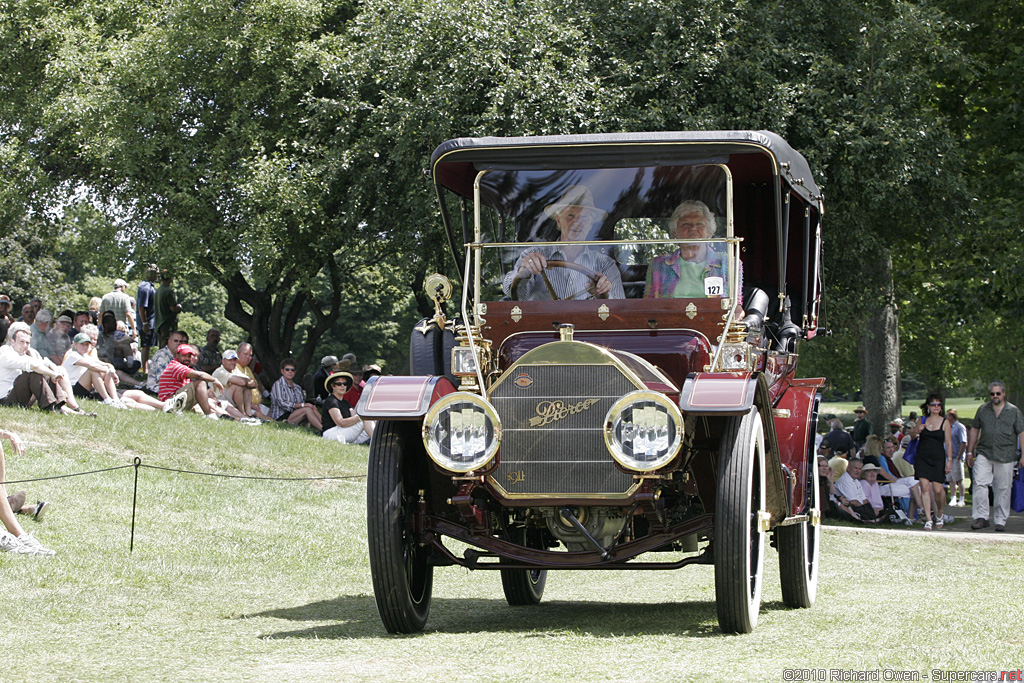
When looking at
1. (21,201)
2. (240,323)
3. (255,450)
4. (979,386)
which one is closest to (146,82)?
(21,201)

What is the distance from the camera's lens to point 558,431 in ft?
22.5

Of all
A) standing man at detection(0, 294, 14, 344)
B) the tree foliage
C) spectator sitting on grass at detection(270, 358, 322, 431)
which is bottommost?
spectator sitting on grass at detection(270, 358, 322, 431)

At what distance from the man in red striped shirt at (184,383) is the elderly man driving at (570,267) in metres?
10.9

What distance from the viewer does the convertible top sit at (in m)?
7.59

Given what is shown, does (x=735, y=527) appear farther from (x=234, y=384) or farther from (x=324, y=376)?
(x=324, y=376)

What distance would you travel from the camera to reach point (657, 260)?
792 cm

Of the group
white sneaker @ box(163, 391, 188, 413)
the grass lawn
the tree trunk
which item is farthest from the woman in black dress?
white sneaker @ box(163, 391, 188, 413)

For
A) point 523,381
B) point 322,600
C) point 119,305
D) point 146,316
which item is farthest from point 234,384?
point 523,381

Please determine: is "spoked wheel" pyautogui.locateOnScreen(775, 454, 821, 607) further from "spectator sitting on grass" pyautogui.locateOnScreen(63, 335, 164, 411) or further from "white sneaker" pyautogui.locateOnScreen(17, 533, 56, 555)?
"spectator sitting on grass" pyautogui.locateOnScreen(63, 335, 164, 411)

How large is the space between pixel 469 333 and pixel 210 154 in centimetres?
1679

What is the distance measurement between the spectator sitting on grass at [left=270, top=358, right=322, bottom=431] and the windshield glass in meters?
12.3

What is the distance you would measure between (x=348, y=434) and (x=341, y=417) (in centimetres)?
27

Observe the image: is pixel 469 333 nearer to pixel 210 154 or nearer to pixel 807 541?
pixel 807 541

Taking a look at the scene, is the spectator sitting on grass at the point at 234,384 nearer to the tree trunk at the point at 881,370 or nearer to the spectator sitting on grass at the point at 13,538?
the spectator sitting on grass at the point at 13,538
